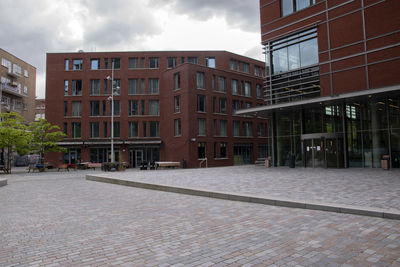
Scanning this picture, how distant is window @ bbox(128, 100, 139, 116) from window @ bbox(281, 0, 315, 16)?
81.8ft

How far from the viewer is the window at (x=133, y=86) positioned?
A: 4419 centimetres

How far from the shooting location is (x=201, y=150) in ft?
124

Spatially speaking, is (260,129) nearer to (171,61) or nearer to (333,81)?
(171,61)

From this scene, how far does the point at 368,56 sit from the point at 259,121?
84.1ft

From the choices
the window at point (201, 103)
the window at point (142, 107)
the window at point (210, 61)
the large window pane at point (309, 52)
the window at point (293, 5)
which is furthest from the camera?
the window at point (210, 61)

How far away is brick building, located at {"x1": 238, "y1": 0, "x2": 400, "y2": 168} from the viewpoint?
19.7 metres

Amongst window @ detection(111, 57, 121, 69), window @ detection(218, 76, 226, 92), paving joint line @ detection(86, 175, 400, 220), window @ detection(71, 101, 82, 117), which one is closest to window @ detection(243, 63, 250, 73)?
window @ detection(218, 76, 226, 92)

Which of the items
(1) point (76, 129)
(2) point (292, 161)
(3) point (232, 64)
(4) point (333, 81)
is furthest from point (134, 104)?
(4) point (333, 81)

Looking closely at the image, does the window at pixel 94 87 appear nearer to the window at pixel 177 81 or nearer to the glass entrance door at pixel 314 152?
the window at pixel 177 81

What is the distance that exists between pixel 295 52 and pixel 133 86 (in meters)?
26.1

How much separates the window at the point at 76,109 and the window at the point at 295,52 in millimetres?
29311

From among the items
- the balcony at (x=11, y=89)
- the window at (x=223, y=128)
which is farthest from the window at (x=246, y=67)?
the balcony at (x=11, y=89)

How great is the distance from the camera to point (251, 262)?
427 centimetres

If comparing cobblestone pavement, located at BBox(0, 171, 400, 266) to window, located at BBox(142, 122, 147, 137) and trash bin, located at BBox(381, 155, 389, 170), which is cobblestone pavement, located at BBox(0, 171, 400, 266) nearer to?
trash bin, located at BBox(381, 155, 389, 170)
